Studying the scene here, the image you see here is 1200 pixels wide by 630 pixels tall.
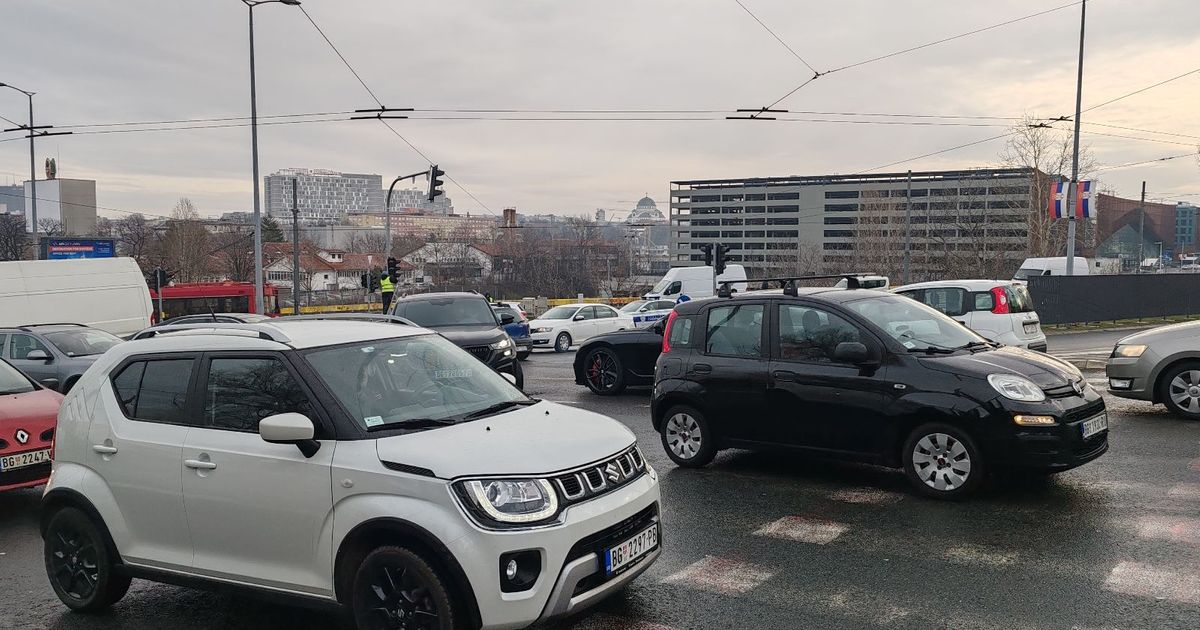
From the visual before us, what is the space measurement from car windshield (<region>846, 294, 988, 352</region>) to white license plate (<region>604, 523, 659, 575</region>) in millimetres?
3716

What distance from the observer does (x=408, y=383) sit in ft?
16.4

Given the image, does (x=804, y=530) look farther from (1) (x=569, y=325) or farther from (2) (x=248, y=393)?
(1) (x=569, y=325)

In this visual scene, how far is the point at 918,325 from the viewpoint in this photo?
7879 millimetres

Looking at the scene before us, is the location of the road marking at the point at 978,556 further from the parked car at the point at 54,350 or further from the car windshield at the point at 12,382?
the parked car at the point at 54,350

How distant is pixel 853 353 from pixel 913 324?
927 millimetres

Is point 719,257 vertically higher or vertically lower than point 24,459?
higher

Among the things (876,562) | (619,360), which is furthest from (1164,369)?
(619,360)

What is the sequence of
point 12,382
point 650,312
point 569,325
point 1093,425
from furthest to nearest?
point 650,312 → point 569,325 → point 12,382 → point 1093,425

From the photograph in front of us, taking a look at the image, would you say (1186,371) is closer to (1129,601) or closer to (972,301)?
(972,301)

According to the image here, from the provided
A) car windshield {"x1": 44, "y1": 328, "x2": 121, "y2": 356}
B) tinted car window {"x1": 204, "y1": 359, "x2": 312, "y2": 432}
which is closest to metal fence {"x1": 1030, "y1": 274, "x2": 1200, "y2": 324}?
car windshield {"x1": 44, "y1": 328, "x2": 121, "y2": 356}

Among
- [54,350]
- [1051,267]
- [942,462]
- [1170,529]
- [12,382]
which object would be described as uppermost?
[1051,267]

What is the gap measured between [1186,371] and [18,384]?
13.1 m

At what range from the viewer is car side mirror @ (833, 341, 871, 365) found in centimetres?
731

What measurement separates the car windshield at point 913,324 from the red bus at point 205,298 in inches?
1713
